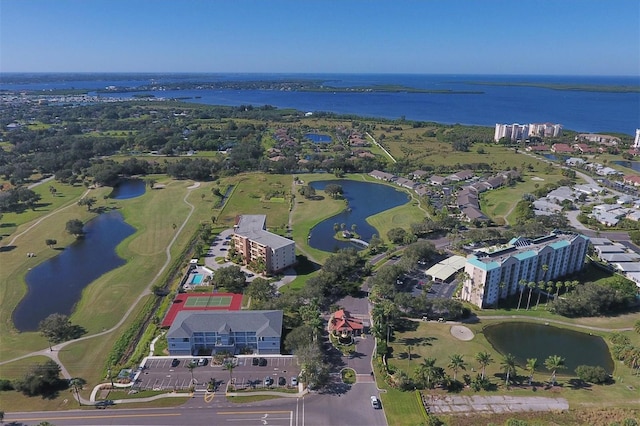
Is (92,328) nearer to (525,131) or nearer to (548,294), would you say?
(548,294)

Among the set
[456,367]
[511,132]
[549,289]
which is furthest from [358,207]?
[511,132]

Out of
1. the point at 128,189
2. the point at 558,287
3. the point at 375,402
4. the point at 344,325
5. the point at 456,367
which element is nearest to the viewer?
the point at 375,402

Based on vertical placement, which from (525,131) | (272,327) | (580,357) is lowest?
(580,357)

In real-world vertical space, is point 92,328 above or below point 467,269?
below

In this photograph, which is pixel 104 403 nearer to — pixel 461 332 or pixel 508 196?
pixel 461 332

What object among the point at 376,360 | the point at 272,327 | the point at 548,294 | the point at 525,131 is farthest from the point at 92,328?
the point at 525,131

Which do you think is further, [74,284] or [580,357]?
[74,284]

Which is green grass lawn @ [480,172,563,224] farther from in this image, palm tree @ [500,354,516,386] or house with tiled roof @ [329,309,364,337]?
palm tree @ [500,354,516,386]
